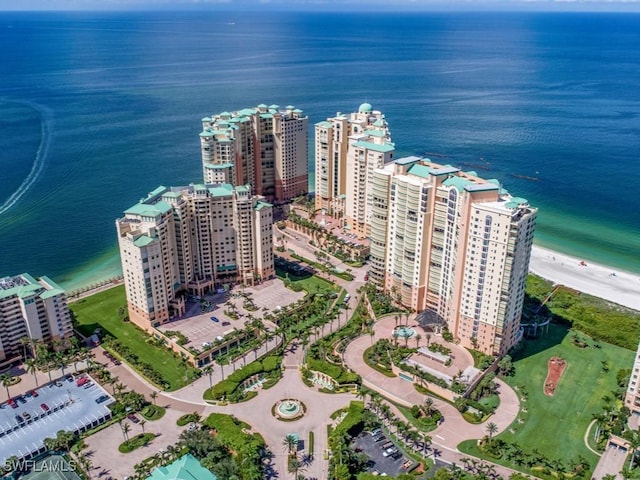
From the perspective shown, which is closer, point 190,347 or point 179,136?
point 190,347

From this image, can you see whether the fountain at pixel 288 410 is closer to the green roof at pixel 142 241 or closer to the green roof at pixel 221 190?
the green roof at pixel 142 241

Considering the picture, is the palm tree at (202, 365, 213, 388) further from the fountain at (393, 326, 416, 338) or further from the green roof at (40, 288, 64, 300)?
the fountain at (393, 326, 416, 338)

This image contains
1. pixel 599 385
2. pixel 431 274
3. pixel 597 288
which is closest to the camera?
pixel 599 385

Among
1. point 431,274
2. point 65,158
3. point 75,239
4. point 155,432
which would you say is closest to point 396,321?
point 431,274

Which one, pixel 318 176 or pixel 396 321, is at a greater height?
pixel 318 176

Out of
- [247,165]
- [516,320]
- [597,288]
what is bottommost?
[597,288]

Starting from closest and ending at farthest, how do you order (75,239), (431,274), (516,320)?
1. (516,320)
2. (431,274)
3. (75,239)

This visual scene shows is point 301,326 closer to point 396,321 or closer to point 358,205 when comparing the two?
point 396,321

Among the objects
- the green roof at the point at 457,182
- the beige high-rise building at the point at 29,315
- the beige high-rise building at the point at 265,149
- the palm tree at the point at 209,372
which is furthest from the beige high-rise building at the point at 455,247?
the beige high-rise building at the point at 29,315
